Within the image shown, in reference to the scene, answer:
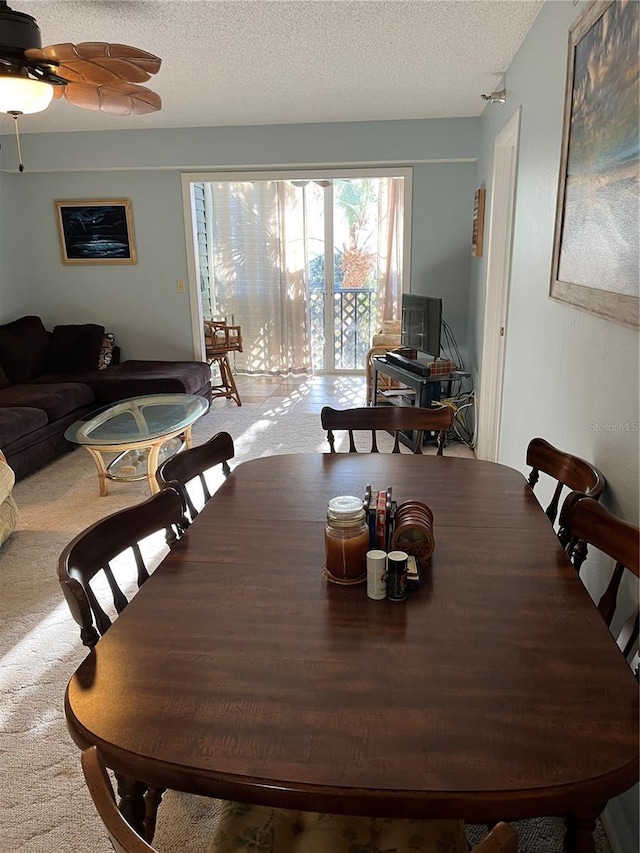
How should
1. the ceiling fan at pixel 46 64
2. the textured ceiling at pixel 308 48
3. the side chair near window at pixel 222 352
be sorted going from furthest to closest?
the side chair near window at pixel 222 352 → the textured ceiling at pixel 308 48 → the ceiling fan at pixel 46 64

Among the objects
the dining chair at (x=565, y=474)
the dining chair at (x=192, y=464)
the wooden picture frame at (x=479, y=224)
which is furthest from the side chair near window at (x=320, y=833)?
the wooden picture frame at (x=479, y=224)

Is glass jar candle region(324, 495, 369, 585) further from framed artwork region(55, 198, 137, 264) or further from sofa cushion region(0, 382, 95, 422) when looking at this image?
framed artwork region(55, 198, 137, 264)

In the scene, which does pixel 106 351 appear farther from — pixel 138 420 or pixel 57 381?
pixel 138 420

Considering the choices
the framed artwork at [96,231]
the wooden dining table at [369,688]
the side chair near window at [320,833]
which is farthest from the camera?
the framed artwork at [96,231]

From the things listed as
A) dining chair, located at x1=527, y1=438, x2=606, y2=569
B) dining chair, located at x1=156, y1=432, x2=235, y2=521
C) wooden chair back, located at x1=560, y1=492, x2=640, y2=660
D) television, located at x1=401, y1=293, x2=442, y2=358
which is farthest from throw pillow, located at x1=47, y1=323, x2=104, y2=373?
wooden chair back, located at x1=560, y1=492, x2=640, y2=660

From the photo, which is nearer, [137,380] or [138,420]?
[138,420]

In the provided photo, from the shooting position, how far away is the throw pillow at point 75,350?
5.19m

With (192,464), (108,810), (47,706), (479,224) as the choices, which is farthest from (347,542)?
(479,224)

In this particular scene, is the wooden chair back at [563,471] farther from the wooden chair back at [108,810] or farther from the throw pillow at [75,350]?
the throw pillow at [75,350]

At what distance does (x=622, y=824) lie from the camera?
1368 mm

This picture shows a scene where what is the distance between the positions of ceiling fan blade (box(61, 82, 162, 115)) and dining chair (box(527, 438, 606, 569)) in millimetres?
2347

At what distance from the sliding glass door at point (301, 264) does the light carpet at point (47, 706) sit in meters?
3.47

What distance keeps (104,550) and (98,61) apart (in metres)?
2.00

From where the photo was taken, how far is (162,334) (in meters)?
5.54
